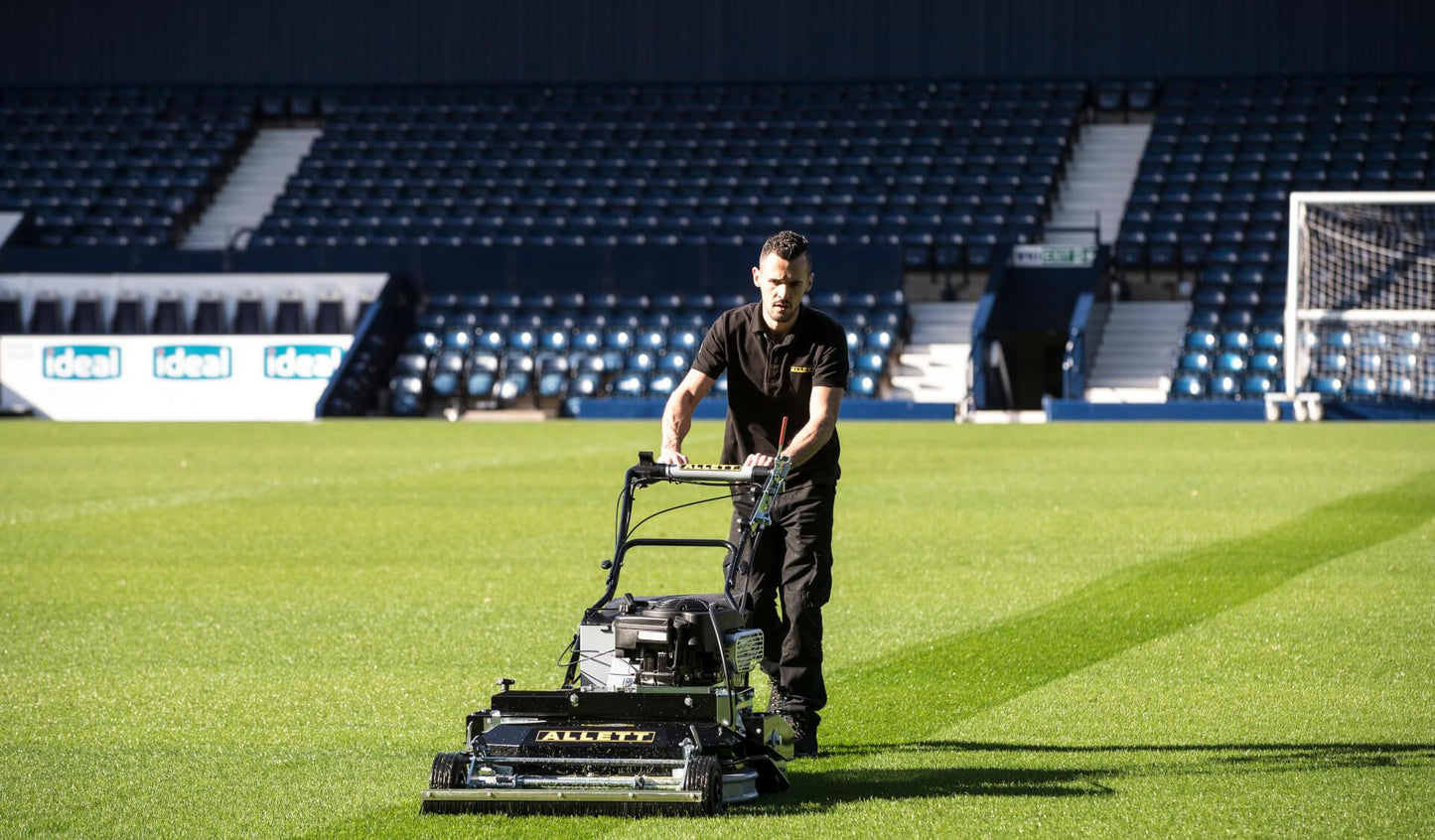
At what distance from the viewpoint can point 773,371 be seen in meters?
6.39

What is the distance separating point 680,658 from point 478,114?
3912 centimetres

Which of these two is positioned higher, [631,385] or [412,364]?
[412,364]

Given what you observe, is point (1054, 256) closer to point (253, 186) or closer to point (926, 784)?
point (253, 186)

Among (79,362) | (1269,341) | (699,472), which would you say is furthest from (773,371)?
(79,362)

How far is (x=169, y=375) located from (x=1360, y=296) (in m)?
20.8

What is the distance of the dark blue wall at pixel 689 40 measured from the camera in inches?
1634

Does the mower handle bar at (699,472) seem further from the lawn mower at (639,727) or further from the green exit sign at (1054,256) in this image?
the green exit sign at (1054,256)

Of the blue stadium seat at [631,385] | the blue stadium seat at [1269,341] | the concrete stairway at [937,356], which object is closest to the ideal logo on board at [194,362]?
the blue stadium seat at [631,385]

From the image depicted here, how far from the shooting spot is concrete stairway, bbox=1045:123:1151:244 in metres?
37.3

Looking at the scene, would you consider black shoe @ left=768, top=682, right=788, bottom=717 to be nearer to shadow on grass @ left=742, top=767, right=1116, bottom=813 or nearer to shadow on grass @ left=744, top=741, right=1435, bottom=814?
shadow on grass @ left=744, top=741, right=1435, bottom=814

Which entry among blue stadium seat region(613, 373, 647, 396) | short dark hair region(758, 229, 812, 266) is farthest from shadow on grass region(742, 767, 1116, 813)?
blue stadium seat region(613, 373, 647, 396)

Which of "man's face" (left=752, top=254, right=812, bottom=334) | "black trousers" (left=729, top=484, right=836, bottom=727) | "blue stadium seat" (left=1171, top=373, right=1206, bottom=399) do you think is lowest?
"black trousers" (left=729, top=484, right=836, bottom=727)

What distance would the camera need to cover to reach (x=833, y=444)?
21.5ft

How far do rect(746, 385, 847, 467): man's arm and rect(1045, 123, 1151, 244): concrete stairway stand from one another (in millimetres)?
30038
